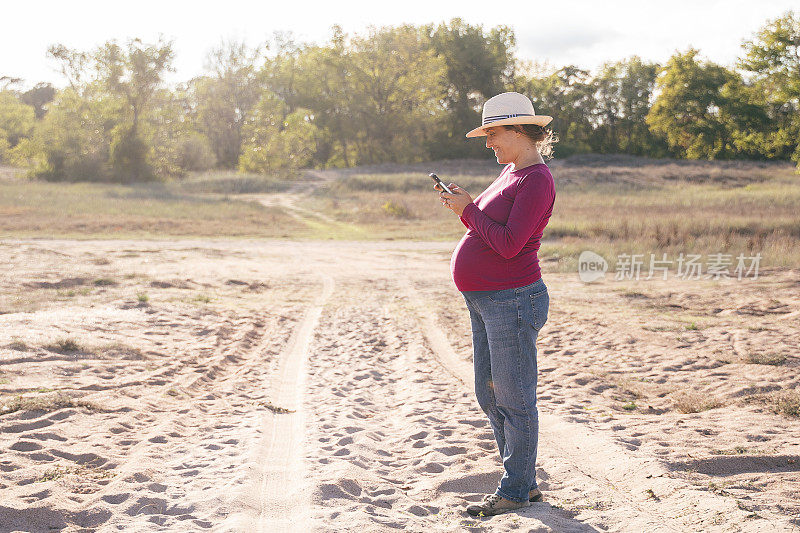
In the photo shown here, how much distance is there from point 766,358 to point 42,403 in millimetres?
6895

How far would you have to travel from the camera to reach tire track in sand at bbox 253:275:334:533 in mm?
3613

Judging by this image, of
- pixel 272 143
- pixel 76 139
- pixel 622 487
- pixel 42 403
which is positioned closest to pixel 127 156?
pixel 76 139

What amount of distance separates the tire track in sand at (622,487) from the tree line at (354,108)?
42595mm

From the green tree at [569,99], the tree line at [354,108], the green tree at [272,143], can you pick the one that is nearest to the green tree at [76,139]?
the tree line at [354,108]

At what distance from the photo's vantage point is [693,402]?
5988 mm

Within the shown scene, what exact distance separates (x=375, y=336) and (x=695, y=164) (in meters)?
46.0

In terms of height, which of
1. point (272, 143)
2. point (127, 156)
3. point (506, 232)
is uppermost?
point (272, 143)

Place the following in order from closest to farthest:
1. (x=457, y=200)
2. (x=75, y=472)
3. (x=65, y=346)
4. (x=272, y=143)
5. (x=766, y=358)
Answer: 1. (x=457, y=200)
2. (x=75, y=472)
3. (x=766, y=358)
4. (x=65, y=346)
5. (x=272, y=143)

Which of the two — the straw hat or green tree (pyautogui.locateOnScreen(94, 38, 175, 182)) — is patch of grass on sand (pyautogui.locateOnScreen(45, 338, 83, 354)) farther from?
green tree (pyautogui.locateOnScreen(94, 38, 175, 182))

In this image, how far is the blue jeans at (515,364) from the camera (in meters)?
3.38

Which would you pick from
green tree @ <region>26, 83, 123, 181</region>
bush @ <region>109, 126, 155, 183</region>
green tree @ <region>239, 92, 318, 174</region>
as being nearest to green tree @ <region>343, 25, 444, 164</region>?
green tree @ <region>239, 92, 318, 174</region>

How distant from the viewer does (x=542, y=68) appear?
6269cm

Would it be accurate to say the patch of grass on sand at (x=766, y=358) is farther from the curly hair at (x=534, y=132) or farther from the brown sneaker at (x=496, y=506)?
the curly hair at (x=534, y=132)

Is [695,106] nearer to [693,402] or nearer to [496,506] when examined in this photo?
[693,402]
